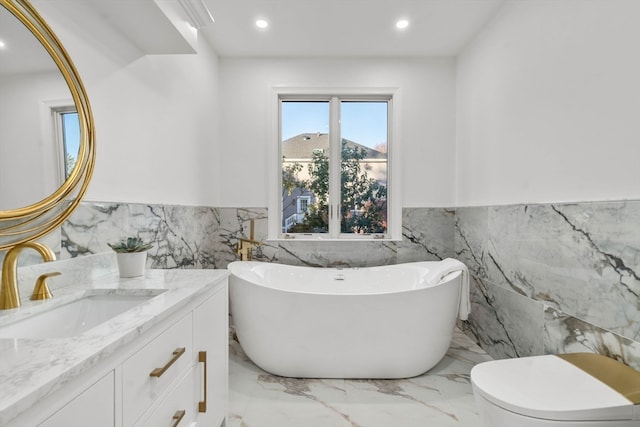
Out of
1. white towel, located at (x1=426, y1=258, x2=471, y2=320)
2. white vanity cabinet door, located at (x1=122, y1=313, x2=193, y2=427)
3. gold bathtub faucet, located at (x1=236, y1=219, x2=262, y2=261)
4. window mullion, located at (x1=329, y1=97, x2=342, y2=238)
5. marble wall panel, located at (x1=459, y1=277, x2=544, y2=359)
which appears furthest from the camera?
window mullion, located at (x1=329, y1=97, x2=342, y2=238)

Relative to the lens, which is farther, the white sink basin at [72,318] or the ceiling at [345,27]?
the ceiling at [345,27]

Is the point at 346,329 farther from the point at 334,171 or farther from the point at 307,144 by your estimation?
the point at 307,144

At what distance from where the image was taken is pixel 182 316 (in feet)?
3.50

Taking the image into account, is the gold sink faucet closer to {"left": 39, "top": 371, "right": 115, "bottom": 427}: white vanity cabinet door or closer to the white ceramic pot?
the white ceramic pot

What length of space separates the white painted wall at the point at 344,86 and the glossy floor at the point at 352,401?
1.51 m

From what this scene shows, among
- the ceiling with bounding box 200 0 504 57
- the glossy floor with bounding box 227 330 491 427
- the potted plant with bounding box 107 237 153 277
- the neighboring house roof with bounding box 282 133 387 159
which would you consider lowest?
the glossy floor with bounding box 227 330 491 427

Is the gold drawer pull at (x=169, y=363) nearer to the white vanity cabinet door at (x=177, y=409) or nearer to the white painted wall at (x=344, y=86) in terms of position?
the white vanity cabinet door at (x=177, y=409)

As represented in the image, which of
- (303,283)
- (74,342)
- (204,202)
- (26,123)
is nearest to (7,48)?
(26,123)

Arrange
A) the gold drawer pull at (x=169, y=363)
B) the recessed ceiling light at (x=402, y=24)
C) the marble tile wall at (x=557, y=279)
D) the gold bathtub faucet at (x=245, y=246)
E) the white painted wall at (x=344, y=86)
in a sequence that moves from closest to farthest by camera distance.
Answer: the gold drawer pull at (x=169, y=363) → the marble tile wall at (x=557, y=279) → the recessed ceiling light at (x=402, y=24) → the gold bathtub faucet at (x=245, y=246) → the white painted wall at (x=344, y=86)

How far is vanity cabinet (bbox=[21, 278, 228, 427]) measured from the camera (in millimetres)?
602

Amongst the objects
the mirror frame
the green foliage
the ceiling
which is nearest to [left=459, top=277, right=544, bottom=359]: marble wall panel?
the green foliage

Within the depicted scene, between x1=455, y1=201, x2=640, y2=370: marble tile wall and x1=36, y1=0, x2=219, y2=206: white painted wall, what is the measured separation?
2.28 metres

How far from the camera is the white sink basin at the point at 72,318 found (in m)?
0.87

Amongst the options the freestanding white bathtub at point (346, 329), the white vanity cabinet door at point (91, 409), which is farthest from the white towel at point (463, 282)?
the white vanity cabinet door at point (91, 409)
